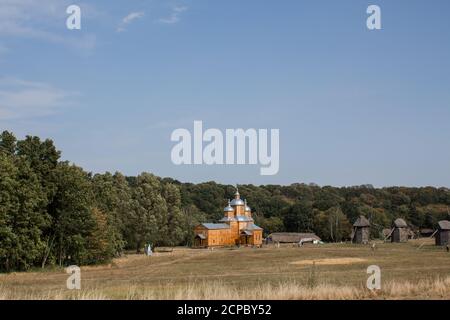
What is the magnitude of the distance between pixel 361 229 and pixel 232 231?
25.8 meters

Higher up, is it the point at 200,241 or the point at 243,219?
the point at 243,219

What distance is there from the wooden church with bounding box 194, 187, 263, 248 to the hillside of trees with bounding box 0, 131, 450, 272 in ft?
15.2

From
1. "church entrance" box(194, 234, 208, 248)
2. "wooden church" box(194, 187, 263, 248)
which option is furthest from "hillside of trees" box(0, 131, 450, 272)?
"wooden church" box(194, 187, 263, 248)

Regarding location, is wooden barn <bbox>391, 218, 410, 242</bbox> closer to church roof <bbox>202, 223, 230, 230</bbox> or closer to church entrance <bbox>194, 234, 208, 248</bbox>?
church roof <bbox>202, 223, 230, 230</bbox>

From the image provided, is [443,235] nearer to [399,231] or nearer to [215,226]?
[399,231]

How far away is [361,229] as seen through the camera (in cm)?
10662

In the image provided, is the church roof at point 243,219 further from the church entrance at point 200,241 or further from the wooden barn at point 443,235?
the wooden barn at point 443,235

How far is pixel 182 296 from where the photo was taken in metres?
16.5

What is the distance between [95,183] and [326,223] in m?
71.0

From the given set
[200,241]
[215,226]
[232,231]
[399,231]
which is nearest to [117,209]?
[200,241]

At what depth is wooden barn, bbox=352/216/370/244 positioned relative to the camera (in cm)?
10619

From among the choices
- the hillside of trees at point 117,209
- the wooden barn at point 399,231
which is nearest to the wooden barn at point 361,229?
the wooden barn at point 399,231
